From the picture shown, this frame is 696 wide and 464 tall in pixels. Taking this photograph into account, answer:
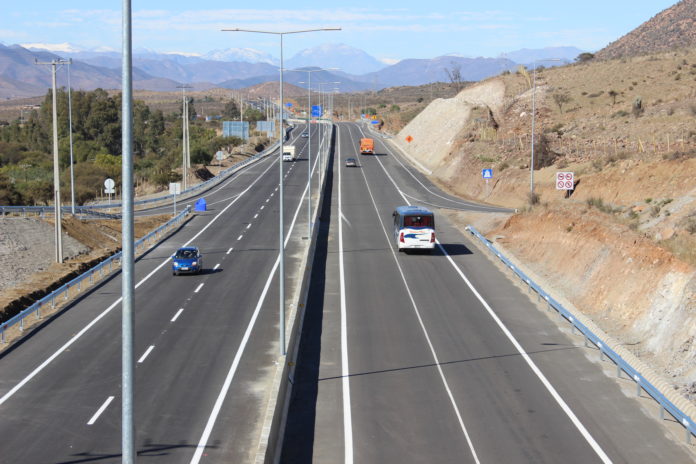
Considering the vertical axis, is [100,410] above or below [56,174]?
below

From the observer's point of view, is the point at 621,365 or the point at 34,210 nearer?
the point at 621,365

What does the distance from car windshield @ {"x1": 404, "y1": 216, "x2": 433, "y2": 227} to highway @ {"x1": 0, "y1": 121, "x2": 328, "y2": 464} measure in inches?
257

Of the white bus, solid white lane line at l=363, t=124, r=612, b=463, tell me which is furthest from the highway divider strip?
the white bus

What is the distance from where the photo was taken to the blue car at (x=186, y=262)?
137 ft

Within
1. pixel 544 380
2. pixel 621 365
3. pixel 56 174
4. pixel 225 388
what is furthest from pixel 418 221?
pixel 225 388

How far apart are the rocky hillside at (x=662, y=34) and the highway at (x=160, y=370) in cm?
12880

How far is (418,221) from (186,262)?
12.6 metres

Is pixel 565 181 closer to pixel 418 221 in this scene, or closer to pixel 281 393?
pixel 418 221

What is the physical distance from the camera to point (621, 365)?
2486 centimetres

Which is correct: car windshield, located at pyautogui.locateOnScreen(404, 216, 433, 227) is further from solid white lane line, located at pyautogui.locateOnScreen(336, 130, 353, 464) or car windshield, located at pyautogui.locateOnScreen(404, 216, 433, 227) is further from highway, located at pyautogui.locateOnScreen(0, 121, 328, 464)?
highway, located at pyautogui.locateOnScreen(0, 121, 328, 464)

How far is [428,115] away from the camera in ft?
411

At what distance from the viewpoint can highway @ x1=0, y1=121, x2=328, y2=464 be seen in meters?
19.8

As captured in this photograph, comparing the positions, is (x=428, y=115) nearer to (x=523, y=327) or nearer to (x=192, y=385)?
(x=523, y=327)

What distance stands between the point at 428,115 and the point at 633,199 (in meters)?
71.5
